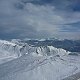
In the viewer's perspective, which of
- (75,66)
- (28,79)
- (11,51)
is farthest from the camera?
(11,51)

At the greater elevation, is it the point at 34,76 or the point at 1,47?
the point at 1,47

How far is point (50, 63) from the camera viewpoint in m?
64.8

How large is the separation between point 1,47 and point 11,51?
33.2 ft

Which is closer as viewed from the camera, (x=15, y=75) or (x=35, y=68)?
(x=15, y=75)

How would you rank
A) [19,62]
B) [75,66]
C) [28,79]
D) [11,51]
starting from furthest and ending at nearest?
[11,51], [19,62], [75,66], [28,79]

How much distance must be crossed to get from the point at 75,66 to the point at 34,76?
12966 millimetres

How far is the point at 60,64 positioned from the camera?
6400cm

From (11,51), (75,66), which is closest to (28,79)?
(75,66)

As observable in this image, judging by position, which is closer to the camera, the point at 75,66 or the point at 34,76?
the point at 34,76

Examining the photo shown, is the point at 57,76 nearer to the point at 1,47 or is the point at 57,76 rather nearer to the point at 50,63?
the point at 50,63

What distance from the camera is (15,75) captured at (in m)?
58.0

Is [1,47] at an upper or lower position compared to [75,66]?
upper

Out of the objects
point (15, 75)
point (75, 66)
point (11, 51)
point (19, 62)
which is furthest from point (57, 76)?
point (11, 51)

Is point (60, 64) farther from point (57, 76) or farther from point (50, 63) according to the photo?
point (57, 76)
